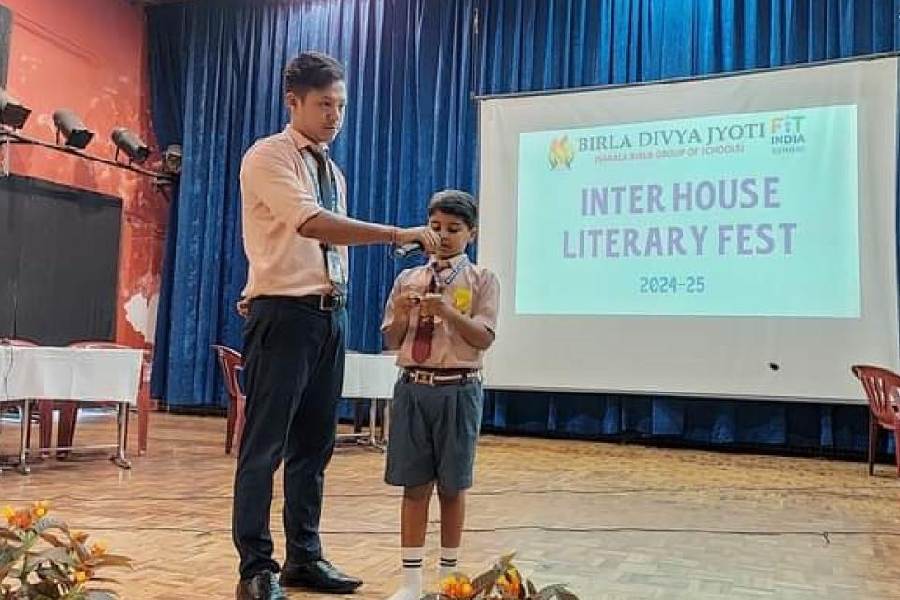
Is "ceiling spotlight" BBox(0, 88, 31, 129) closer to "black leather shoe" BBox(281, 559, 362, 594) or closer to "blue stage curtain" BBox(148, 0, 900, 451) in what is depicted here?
"blue stage curtain" BBox(148, 0, 900, 451)

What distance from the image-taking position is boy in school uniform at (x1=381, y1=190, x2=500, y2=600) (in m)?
1.94

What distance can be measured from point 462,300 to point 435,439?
32 centimetres

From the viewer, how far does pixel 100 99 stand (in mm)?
8039

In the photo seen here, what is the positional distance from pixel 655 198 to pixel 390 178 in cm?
235

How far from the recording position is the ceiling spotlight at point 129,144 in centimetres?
780

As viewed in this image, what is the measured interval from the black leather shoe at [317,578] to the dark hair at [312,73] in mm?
1125

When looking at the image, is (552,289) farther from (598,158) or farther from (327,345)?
(327,345)

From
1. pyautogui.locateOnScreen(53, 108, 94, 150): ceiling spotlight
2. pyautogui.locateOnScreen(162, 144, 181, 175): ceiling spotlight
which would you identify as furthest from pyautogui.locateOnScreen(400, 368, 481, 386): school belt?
pyautogui.locateOnScreen(162, 144, 181, 175): ceiling spotlight

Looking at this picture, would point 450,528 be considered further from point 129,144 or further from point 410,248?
point 129,144

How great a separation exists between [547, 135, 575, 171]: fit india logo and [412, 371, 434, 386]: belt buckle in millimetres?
4572

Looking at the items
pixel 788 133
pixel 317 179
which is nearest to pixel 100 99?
pixel 788 133

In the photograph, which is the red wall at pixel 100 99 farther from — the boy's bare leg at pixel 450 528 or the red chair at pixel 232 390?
the boy's bare leg at pixel 450 528

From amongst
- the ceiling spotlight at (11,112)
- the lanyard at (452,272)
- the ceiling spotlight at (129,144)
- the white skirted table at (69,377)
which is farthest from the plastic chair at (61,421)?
the ceiling spotlight at (129,144)

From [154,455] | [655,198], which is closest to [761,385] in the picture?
[655,198]
